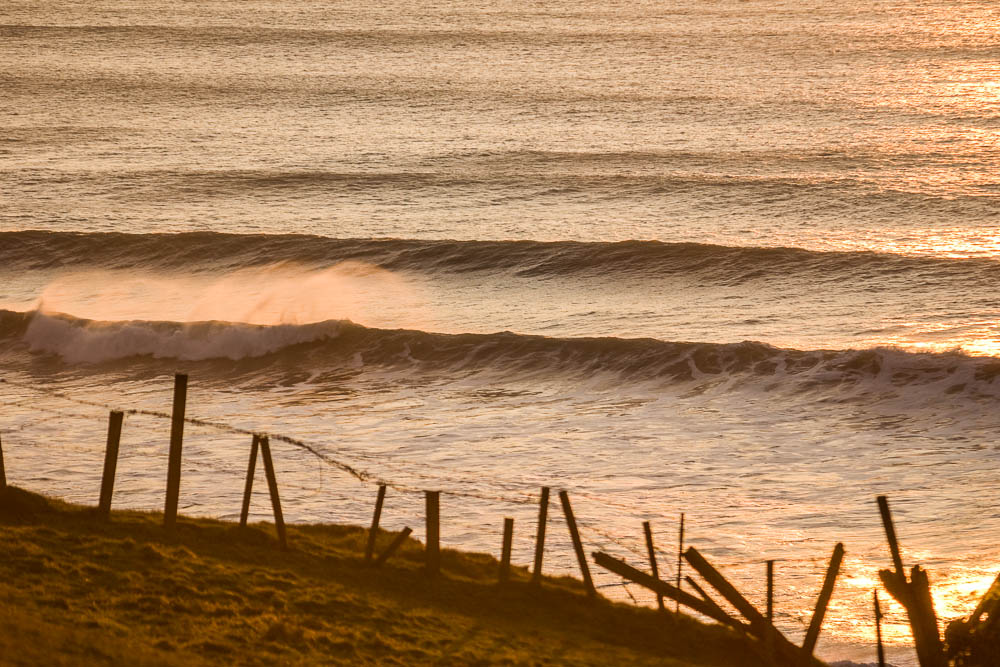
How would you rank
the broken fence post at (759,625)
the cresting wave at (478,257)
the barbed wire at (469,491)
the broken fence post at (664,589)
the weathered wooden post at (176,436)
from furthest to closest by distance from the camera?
the cresting wave at (478,257) < the barbed wire at (469,491) < the weathered wooden post at (176,436) < the broken fence post at (664,589) < the broken fence post at (759,625)

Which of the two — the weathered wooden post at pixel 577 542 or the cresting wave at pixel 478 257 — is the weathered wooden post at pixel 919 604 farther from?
the cresting wave at pixel 478 257

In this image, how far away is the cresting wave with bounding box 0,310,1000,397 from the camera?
96.1ft

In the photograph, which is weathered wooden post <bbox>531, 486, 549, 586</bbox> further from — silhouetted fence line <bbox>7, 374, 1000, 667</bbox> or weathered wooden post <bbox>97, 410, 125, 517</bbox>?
weathered wooden post <bbox>97, 410, 125, 517</bbox>

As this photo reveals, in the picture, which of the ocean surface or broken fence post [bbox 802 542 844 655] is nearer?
broken fence post [bbox 802 542 844 655]

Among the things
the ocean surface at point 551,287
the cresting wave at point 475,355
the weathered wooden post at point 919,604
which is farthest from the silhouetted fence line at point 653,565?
the cresting wave at point 475,355

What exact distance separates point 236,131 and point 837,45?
111 feet

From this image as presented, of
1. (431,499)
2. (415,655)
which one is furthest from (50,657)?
(431,499)

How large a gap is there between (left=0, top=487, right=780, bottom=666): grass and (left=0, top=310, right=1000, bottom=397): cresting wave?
48.3 ft

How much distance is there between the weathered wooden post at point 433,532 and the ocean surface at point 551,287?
8.86 feet

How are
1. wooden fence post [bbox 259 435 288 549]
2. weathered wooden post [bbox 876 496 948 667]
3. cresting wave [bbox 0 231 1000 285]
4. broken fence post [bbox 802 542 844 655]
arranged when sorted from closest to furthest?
weathered wooden post [bbox 876 496 948 667] → broken fence post [bbox 802 542 844 655] → wooden fence post [bbox 259 435 288 549] → cresting wave [bbox 0 231 1000 285]

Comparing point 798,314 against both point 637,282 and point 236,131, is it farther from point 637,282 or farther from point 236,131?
point 236,131

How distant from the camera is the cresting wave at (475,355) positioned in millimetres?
29281

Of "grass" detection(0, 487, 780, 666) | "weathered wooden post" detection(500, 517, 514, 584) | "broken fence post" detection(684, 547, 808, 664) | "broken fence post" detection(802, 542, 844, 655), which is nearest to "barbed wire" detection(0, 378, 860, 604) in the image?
"grass" detection(0, 487, 780, 666)

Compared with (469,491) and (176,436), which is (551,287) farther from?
(176,436)
